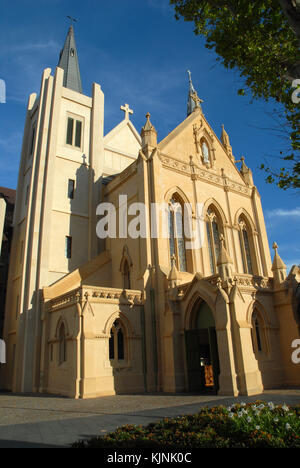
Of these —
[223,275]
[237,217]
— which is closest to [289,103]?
[223,275]

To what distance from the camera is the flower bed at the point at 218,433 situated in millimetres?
5547

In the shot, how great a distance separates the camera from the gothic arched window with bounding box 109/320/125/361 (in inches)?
673

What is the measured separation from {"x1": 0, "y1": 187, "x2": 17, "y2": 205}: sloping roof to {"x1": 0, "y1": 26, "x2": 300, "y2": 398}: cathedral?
4781 mm

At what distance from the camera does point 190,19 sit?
1161cm

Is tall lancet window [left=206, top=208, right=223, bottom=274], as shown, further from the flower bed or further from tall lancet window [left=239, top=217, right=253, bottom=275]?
the flower bed

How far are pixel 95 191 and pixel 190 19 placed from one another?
15.9 metres

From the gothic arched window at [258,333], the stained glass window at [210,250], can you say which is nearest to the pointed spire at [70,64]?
the stained glass window at [210,250]

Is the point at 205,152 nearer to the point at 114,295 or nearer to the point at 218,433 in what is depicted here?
the point at 114,295

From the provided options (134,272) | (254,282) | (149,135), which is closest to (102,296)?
(134,272)

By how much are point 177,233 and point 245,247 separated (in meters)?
6.49

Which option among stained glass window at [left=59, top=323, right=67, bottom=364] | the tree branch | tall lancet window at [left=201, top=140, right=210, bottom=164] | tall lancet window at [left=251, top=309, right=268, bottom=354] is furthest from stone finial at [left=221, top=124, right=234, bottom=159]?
the tree branch

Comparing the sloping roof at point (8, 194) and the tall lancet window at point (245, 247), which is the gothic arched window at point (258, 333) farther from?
the sloping roof at point (8, 194)
